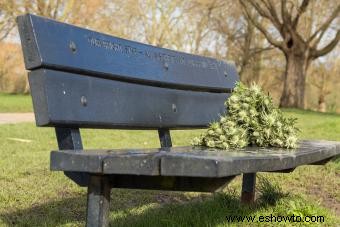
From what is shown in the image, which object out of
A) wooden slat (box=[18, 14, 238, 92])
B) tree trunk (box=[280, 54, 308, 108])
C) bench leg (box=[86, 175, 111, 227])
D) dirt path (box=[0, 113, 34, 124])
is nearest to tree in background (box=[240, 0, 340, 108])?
tree trunk (box=[280, 54, 308, 108])

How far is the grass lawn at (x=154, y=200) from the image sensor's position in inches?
131

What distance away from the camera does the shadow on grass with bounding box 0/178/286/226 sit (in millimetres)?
3158

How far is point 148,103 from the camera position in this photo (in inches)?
120

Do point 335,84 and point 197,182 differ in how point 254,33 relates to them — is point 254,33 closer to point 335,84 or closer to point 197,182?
point 335,84

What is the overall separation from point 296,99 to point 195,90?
70.0 ft

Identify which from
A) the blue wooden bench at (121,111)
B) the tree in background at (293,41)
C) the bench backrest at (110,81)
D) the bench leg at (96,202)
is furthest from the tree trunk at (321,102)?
the bench leg at (96,202)

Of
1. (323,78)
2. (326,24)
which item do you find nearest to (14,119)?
(326,24)

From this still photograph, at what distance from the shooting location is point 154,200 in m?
4.16

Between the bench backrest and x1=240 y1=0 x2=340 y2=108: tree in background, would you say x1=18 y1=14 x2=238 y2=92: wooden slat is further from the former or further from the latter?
x1=240 y1=0 x2=340 y2=108: tree in background

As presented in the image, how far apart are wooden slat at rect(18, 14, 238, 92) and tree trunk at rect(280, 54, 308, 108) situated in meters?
20.9

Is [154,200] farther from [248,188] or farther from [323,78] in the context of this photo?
[323,78]

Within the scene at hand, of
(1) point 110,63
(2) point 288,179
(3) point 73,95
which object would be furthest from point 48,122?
(2) point 288,179

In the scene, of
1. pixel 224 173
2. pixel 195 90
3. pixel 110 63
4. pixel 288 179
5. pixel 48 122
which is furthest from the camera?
pixel 288 179

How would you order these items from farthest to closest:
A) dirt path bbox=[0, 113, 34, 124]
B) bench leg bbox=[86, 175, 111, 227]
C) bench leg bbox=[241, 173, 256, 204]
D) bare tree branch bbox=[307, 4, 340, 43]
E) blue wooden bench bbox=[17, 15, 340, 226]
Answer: bare tree branch bbox=[307, 4, 340, 43]
dirt path bbox=[0, 113, 34, 124]
bench leg bbox=[241, 173, 256, 204]
bench leg bbox=[86, 175, 111, 227]
blue wooden bench bbox=[17, 15, 340, 226]
